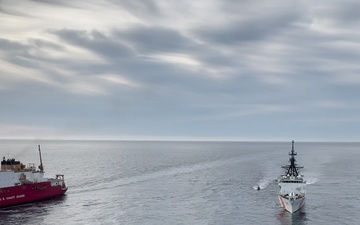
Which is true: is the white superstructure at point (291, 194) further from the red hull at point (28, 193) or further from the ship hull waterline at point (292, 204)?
the red hull at point (28, 193)

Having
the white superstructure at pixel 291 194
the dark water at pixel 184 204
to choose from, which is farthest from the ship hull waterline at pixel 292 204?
the dark water at pixel 184 204

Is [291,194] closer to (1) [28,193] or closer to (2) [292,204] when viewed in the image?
(2) [292,204]

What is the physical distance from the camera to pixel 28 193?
98.4 meters

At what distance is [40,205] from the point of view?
96438 millimetres

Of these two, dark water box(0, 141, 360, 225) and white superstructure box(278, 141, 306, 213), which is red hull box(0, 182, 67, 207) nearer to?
dark water box(0, 141, 360, 225)

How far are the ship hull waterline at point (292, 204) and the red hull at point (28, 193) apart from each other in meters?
55.7

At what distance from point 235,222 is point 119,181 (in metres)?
67.1

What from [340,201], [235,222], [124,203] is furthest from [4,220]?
[340,201]

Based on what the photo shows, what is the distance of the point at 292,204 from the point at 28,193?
196 feet

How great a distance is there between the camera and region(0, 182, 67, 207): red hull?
306 feet

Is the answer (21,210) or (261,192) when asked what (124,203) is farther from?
(261,192)

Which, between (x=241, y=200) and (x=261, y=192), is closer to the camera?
(x=241, y=200)

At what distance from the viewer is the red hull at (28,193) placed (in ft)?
306

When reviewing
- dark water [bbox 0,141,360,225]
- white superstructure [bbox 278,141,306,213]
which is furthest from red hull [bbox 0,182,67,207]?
white superstructure [bbox 278,141,306,213]
